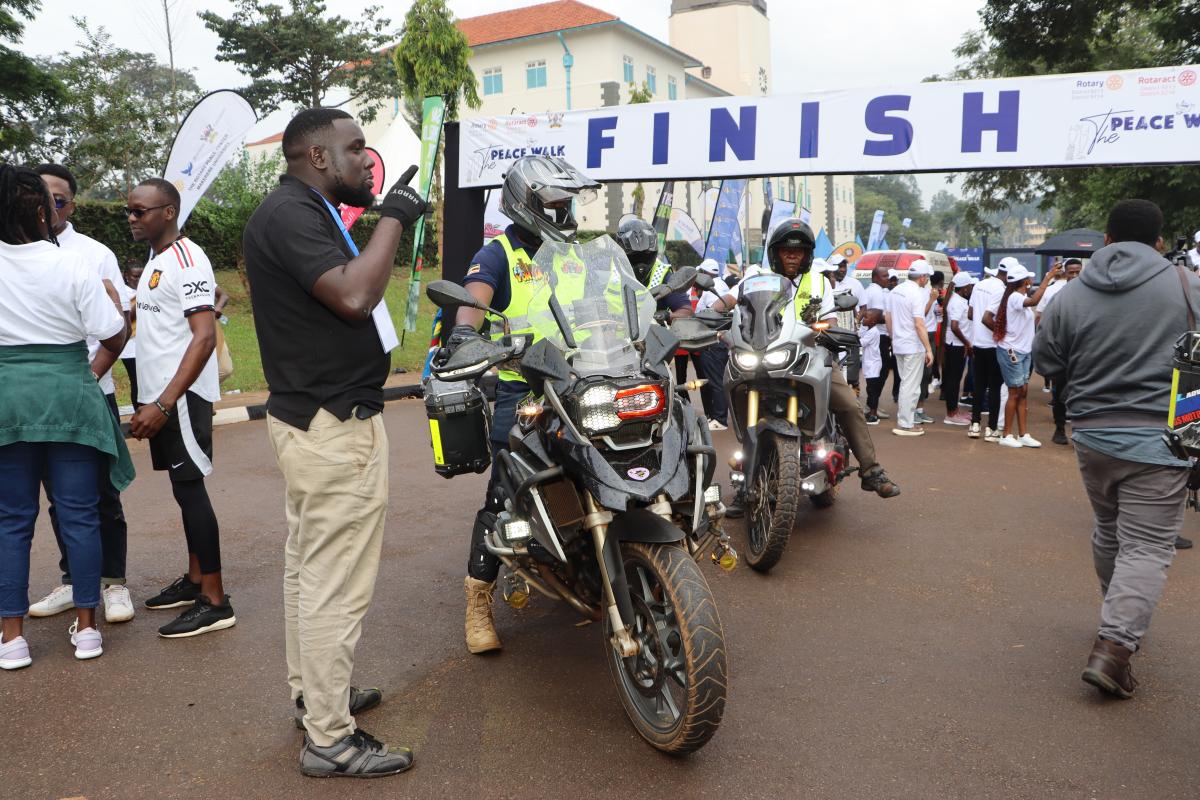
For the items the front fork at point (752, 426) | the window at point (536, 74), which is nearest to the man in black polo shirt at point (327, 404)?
the front fork at point (752, 426)

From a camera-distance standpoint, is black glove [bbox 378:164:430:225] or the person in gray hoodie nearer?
black glove [bbox 378:164:430:225]

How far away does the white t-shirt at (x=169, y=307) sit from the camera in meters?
4.25

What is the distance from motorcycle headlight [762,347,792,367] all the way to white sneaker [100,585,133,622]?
344 cm

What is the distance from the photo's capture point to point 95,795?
9.85 feet

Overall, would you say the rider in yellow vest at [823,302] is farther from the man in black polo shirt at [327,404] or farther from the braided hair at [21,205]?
Answer: the braided hair at [21,205]

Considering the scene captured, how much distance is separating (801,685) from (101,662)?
9.53 feet

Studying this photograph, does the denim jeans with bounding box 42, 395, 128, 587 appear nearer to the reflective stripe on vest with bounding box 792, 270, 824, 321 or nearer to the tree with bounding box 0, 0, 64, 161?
the reflective stripe on vest with bounding box 792, 270, 824, 321

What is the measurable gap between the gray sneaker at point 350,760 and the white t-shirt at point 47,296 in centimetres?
204

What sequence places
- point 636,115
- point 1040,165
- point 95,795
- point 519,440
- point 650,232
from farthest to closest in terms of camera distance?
point 636,115 < point 1040,165 < point 650,232 < point 519,440 < point 95,795

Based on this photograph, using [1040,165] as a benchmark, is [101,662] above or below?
below

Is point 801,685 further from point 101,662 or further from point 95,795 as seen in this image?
point 101,662

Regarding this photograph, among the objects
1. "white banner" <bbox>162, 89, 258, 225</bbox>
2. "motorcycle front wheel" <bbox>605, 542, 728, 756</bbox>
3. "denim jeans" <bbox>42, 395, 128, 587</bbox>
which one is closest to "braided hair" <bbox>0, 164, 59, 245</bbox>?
"denim jeans" <bbox>42, 395, 128, 587</bbox>

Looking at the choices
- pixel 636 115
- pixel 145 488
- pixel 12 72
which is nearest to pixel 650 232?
pixel 145 488

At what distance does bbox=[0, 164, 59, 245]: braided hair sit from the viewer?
3.80m
